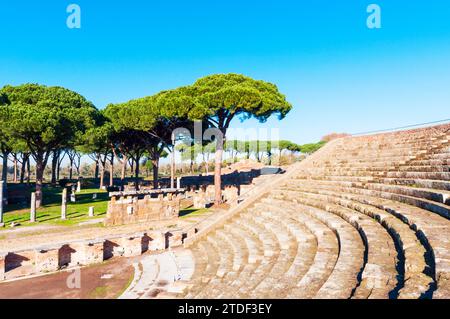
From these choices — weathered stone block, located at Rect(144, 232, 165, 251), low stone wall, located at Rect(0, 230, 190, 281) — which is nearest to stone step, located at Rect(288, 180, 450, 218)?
low stone wall, located at Rect(0, 230, 190, 281)

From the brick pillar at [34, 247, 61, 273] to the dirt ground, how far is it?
1.37 feet

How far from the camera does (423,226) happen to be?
5.64 m

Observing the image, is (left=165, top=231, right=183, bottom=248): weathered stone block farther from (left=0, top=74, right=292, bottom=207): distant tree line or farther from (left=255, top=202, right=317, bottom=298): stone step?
(left=0, top=74, right=292, bottom=207): distant tree line

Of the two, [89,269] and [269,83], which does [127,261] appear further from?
[269,83]

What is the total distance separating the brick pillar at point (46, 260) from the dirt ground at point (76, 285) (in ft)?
1.37

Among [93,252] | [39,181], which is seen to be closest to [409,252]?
[93,252]

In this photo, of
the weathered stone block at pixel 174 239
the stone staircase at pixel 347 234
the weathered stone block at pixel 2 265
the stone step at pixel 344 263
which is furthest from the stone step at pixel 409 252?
the weathered stone block at pixel 2 265

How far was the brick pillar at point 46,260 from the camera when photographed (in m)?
9.62

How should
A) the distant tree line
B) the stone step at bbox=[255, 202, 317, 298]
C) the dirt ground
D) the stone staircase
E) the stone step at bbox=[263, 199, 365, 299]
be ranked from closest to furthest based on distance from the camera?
the stone step at bbox=[263, 199, 365, 299] < the stone staircase < the stone step at bbox=[255, 202, 317, 298] < the dirt ground < the distant tree line

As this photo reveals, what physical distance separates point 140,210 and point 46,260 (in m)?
7.10

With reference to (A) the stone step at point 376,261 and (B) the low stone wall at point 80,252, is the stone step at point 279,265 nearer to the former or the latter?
(A) the stone step at point 376,261

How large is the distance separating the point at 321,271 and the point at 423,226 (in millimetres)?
2243

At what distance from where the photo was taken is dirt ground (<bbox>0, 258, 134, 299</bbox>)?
792cm

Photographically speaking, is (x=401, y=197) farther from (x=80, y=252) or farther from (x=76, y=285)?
(x=80, y=252)
